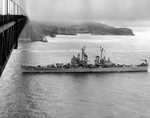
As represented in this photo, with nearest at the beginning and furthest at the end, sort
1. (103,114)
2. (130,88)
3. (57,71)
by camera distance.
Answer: (103,114)
(130,88)
(57,71)

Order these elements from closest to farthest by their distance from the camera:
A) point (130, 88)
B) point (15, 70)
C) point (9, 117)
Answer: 1. point (9, 117)
2. point (130, 88)
3. point (15, 70)

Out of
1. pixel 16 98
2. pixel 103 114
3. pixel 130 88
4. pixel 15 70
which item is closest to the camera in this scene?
pixel 103 114

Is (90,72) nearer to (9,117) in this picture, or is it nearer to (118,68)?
(118,68)

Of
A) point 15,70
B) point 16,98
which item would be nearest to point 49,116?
point 16,98

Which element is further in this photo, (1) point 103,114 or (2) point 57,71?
(2) point 57,71

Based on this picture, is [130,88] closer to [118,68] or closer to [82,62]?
[118,68]

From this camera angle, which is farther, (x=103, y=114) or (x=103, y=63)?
(x=103, y=63)

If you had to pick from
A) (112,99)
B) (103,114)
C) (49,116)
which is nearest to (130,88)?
(112,99)

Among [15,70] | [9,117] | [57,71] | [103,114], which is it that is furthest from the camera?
[57,71]
